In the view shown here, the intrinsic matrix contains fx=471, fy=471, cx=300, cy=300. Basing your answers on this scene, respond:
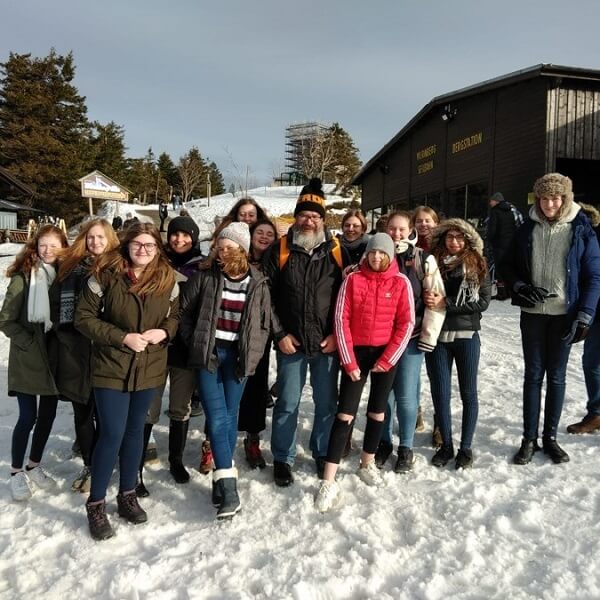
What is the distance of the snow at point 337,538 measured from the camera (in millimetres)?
2516

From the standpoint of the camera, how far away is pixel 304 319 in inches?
136

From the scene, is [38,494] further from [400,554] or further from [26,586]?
[400,554]

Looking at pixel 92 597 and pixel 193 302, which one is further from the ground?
pixel 193 302

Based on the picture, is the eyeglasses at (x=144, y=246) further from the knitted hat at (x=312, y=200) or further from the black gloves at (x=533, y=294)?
the black gloves at (x=533, y=294)

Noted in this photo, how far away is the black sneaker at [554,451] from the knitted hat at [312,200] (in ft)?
8.47

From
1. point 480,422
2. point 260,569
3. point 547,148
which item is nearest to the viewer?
point 260,569

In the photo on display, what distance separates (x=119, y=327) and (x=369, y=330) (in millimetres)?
1698

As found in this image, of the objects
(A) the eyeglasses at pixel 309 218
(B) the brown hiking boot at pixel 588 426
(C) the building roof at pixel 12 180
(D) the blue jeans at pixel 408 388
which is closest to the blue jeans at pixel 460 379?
(D) the blue jeans at pixel 408 388

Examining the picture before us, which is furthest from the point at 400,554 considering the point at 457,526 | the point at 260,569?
the point at 260,569

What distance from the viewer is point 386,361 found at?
339cm

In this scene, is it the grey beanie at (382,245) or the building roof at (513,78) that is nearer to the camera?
the grey beanie at (382,245)

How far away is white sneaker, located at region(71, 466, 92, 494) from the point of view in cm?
352

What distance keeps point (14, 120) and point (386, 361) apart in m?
42.4

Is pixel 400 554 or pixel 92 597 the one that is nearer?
pixel 92 597
